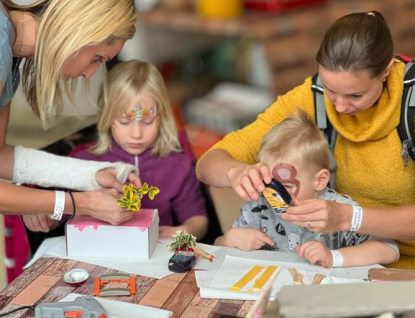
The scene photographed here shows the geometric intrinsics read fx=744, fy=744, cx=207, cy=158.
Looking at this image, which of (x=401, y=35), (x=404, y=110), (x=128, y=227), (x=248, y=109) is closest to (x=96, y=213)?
(x=128, y=227)

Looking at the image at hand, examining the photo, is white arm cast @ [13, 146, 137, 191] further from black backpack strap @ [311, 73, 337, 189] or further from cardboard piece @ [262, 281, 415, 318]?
cardboard piece @ [262, 281, 415, 318]

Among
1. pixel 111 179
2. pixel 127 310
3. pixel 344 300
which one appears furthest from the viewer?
pixel 111 179

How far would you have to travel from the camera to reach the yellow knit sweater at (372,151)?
2.09 meters

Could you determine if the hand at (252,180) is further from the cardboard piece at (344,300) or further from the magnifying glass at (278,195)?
the cardboard piece at (344,300)

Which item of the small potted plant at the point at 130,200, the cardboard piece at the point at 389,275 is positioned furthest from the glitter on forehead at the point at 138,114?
the cardboard piece at the point at 389,275

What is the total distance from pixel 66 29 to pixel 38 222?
617 mm

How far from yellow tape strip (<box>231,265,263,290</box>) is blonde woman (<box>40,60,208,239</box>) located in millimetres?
566

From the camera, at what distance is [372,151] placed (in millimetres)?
2162

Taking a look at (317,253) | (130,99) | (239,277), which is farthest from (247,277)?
(130,99)

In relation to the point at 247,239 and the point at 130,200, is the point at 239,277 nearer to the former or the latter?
the point at 247,239

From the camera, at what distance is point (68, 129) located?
9.19 ft

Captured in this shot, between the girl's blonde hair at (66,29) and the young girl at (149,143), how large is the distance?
347mm

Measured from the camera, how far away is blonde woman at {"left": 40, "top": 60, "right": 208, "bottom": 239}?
248 cm

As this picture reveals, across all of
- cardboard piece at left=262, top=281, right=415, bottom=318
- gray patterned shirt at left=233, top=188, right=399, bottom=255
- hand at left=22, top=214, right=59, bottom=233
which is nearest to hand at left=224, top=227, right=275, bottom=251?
gray patterned shirt at left=233, top=188, right=399, bottom=255
